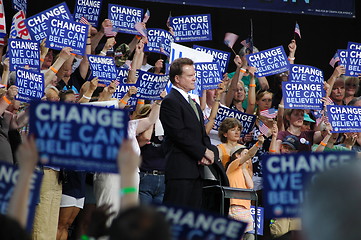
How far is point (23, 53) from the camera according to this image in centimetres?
702

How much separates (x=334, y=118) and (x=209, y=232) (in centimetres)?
546

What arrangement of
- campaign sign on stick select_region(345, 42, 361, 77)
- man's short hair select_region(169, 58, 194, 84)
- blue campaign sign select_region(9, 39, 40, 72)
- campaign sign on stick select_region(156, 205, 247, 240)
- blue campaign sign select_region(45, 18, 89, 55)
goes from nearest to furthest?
campaign sign on stick select_region(156, 205, 247, 240)
man's short hair select_region(169, 58, 194, 84)
blue campaign sign select_region(9, 39, 40, 72)
blue campaign sign select_region(45, 18, 89, 55)
campaign sign on stick select_region(345, 42, 361, 77)

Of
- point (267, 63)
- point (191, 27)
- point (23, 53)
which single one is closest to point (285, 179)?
point (23, 53)

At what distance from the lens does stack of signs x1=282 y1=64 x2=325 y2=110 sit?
27.6 feet

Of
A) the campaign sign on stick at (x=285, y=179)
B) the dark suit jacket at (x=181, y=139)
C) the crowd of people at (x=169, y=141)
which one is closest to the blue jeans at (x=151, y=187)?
the crowd of people at (x=169, y=141)

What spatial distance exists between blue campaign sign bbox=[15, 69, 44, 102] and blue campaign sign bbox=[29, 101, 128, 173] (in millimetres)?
3372

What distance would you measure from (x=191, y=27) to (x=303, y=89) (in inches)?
69.3

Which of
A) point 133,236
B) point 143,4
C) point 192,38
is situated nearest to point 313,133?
point 192,38

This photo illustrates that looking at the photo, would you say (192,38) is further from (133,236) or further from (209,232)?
(133,236)

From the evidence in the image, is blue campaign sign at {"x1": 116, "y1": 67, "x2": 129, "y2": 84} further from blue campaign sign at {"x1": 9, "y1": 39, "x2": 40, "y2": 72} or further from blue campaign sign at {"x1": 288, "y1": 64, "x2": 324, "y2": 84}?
blue campaign sign at {"x1": 288, "y1": 64, "x2": 324, "y2": 84}

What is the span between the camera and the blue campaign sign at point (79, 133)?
3.20m

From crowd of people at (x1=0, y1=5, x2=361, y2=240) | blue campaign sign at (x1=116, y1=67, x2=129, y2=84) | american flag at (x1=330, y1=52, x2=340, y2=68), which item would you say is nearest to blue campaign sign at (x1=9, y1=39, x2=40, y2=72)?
crowd of people at (x1=0, y1=5, x2=361, y2=240)

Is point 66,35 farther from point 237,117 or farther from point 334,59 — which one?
point 334,59

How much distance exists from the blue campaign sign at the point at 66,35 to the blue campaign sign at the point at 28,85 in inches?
42.2
